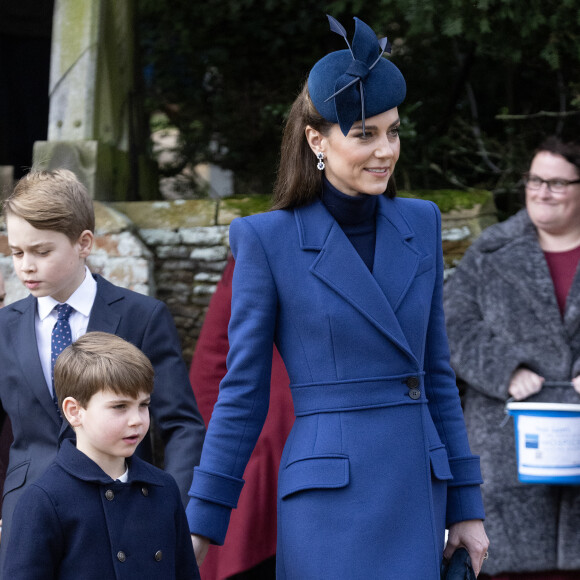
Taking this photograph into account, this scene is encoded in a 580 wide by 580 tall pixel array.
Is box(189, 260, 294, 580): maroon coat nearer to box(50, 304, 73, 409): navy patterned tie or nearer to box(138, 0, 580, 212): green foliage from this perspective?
box(50, 304, 73, 409): navy patterned tie

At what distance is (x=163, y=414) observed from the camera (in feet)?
9.30

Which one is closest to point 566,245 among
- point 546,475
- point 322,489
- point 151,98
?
point 546,475

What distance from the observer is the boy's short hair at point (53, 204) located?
273 cm

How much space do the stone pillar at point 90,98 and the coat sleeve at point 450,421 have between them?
12.8ft

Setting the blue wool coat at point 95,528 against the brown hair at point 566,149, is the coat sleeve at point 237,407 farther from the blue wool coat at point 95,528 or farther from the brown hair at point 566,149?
the brown hair at point 566,149

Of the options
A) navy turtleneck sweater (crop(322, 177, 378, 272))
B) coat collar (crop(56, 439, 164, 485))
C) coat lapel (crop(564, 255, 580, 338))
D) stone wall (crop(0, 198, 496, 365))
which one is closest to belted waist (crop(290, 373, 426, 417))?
navy turtleneck sweater (crop(322, 177, 378, 272))

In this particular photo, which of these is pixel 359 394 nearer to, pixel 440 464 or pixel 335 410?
pixel 335 410

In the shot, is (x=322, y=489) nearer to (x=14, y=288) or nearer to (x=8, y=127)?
(x=14, y=288)

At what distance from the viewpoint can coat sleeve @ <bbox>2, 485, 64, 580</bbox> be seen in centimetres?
223

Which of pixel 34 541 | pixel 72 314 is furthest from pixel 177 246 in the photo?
pixel 34 541

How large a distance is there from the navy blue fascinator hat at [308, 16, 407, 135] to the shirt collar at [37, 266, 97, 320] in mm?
835

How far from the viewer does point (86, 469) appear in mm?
2367

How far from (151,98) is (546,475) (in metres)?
4.78

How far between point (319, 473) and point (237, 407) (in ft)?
0.78
